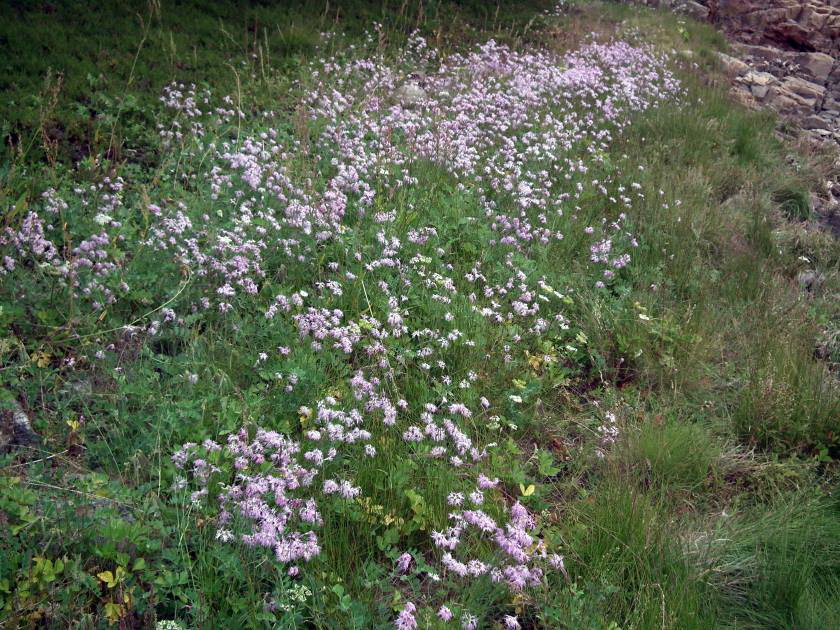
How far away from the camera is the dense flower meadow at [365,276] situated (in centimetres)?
294

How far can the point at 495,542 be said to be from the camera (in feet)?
9.77

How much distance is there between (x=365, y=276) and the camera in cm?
466

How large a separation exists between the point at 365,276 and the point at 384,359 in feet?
3.75

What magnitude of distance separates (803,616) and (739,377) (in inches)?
78.5

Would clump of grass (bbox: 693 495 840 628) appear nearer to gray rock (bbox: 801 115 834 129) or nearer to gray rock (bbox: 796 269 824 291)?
gray rock (bbox: 796 269 824 291)

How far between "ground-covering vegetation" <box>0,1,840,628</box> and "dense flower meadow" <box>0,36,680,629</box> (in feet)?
0.09

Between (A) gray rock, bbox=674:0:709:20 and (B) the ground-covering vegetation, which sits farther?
(A) gray rock, bbox=674:0:709:20

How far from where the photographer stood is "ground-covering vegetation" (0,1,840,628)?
2740 millimetres

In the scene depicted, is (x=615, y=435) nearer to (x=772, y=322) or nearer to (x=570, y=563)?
(x=570, y=563)

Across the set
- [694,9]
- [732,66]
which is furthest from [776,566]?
[694,9]

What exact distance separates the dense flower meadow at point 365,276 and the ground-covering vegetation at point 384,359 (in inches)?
1.0

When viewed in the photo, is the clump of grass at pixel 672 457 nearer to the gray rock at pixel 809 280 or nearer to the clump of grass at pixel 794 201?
the gray rock at pixel 809 280

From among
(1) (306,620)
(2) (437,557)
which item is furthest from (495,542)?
(1) (306,620)

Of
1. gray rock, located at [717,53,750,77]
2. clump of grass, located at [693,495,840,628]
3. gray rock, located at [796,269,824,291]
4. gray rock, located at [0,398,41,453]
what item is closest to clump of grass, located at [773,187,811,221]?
gray rock, located at [796,269,824,291]
